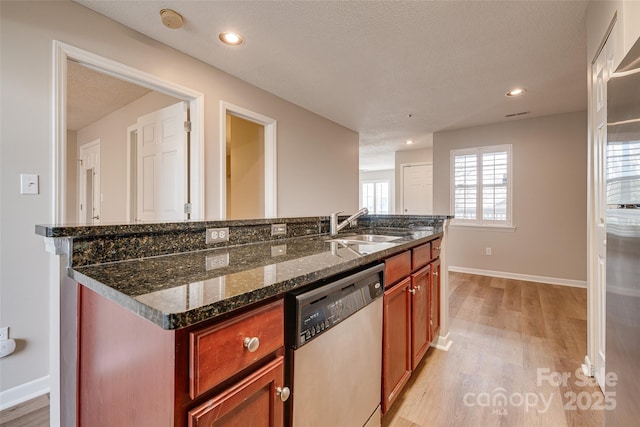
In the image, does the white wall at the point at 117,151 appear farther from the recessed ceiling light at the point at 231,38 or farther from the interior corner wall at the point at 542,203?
the interior corner wall at the point at 542,203

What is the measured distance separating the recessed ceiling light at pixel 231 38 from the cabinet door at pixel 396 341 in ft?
7.28

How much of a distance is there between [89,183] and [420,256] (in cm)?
542

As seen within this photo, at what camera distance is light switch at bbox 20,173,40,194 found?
1695 millimetres

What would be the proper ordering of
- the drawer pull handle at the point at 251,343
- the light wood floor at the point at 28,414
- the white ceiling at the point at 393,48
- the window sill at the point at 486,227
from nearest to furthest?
the drawer pull handle at the point at 251,343
the light wood floor at the point at 28,414
the white ceiling at the point at 393,48
the window sill at the point at 486,227

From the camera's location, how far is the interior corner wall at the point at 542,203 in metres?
3.93

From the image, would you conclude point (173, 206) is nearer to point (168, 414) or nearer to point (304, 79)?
point (304, 79)

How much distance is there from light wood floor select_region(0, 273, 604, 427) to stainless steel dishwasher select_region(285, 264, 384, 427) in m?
0.51

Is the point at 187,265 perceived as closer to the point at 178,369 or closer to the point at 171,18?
the point at 178,369

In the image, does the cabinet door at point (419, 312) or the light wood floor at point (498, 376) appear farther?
the cabinet door at point (419, 312)

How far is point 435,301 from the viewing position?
6.88ft

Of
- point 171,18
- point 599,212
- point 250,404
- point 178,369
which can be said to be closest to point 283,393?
point 250,404

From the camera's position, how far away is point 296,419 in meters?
0.86

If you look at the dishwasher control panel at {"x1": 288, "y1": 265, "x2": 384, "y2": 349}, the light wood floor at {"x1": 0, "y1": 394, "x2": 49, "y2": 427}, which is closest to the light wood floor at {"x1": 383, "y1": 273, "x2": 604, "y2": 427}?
the dishwasher control panel at {"x1": 288, "y1": 265, "x2": 384, "y2": 349}

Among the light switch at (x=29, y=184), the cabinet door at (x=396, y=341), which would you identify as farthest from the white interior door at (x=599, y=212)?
the light switch at (x=29, y=184)
